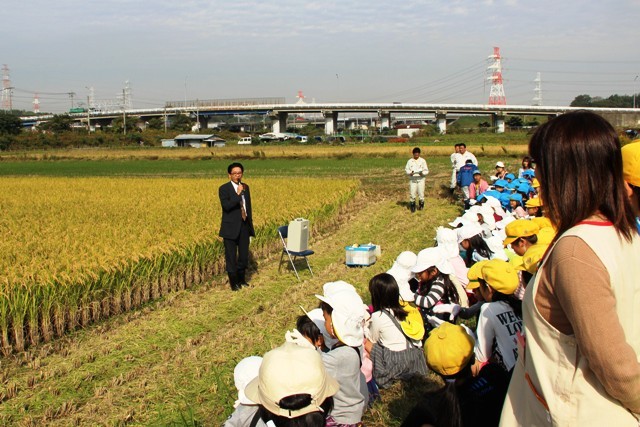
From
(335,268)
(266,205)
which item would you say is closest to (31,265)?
(335,268)

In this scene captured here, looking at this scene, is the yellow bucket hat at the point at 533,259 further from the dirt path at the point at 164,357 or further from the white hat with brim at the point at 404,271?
the dirt path at the point at 164,357

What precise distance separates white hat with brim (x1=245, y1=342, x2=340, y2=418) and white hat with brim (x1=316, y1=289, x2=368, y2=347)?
5.84ft

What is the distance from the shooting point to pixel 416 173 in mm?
15195

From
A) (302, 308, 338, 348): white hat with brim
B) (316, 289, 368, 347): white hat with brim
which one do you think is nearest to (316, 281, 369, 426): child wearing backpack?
(316, 289, 368, 347): white hat with brim

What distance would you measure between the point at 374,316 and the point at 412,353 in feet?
1.49

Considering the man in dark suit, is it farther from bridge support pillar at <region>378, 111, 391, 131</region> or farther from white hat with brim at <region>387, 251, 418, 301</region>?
bridge support pillar at <region>378, 111, 391, 131</region>

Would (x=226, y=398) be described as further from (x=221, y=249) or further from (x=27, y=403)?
(x=221, y=249)

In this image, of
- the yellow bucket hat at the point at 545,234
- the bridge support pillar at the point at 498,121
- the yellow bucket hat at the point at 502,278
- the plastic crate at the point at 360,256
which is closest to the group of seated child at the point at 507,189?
the plastic crate at the point at 360,256

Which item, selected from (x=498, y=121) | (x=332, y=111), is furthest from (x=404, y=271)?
(x=332, y=111)

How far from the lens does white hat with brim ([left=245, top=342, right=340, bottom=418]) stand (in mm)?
2348

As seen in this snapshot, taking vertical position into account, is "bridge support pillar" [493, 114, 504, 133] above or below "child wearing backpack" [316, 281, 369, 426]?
above

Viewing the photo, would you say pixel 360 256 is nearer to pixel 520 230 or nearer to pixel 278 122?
pixel 520 230

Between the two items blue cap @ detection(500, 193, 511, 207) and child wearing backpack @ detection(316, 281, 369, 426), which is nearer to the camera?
child wearing backpack @ detection(316, 281, 369, 426)

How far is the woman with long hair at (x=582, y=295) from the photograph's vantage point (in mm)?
1554
